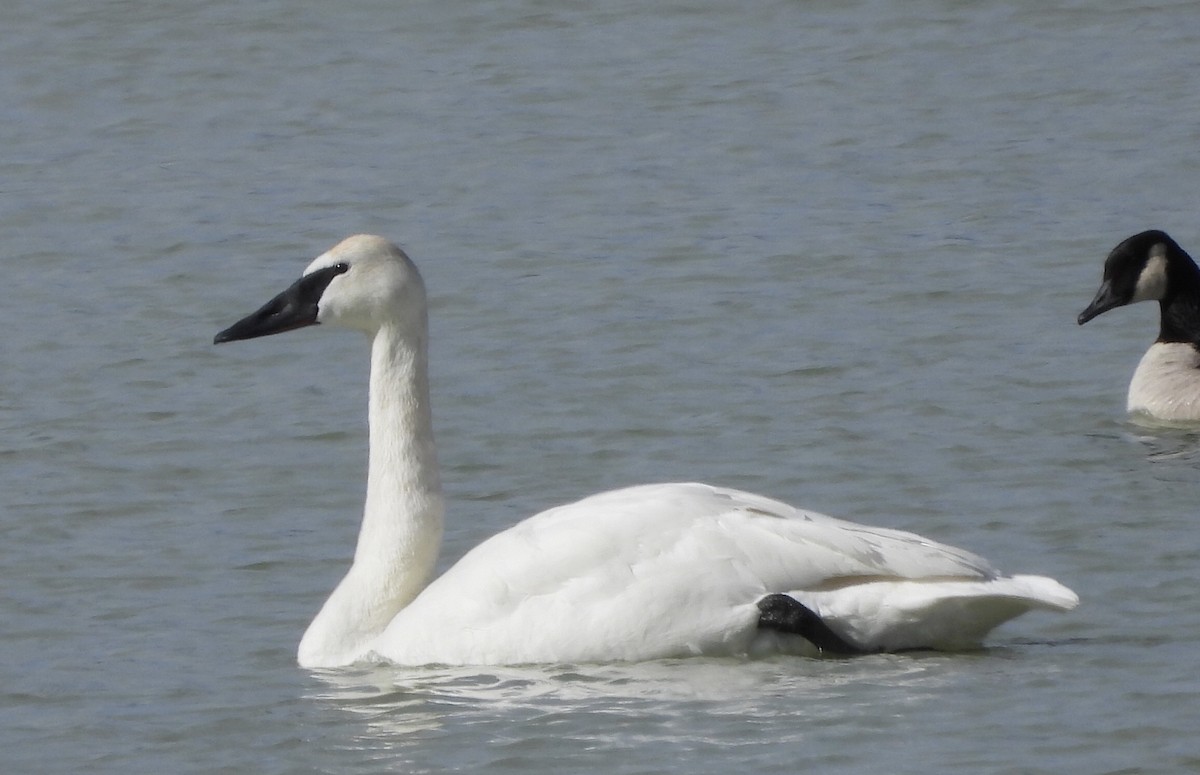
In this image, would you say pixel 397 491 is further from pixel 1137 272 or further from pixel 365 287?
pixel 1137 272

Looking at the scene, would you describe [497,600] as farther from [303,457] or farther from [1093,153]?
[1093,153]

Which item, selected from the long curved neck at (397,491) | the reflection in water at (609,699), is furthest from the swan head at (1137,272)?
the reflection in water at (609,699)

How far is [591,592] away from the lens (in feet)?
25.1

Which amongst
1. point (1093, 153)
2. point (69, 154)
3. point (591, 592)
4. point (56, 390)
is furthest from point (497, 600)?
point (69, 154)

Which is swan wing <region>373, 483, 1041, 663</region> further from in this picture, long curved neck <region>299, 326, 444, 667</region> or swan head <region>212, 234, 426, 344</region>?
swan head <region>212, 234, 426, 344</region>

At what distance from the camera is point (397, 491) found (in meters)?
8.33

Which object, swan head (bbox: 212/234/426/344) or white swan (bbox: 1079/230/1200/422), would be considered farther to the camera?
white swan (bbox: 1079/230/1200/422)

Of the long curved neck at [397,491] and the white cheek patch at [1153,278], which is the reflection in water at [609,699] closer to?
the long curved neck at [397,491]

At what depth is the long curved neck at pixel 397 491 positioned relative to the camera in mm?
8250

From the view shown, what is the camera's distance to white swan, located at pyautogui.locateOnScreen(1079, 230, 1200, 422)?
11.9 m

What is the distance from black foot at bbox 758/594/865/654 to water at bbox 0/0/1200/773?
0.08 meters

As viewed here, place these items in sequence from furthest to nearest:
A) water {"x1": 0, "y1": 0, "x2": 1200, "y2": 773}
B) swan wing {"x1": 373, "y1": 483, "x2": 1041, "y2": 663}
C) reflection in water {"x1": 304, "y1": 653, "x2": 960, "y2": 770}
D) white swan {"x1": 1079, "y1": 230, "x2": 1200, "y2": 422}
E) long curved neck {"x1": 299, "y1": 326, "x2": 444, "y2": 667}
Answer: white swan {"x1": 1079, "y1": 230, "x2": 1200, "y2": 422}
long curved neck {"x1": 299, "y1": 326, "x2": 444, "y2": 667}
swan wing {"x1": 373, "y1": 483, "x2": 1041, "y2": 663}
water {"x1": 0, "y1": 0, "x2": 1200, "y2": 773}
reflection in water {"x1": 304, "y1": 653, "x2": 960, "y2": 770}

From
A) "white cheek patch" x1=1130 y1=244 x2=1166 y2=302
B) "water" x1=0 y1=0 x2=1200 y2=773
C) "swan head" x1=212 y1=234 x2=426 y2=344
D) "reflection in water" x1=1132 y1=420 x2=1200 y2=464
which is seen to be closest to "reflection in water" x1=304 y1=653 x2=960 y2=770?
"water" x1=0 y1=0 x2=1200 y2=773

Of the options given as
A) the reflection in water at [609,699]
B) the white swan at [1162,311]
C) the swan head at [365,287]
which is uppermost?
the swan head at [365,287]
